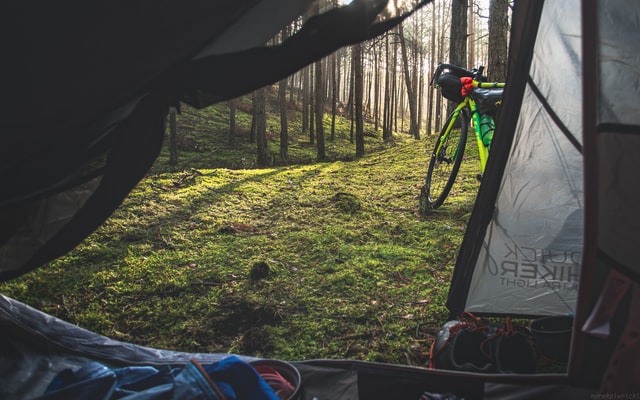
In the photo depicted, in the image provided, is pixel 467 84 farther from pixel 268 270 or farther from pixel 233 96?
pixel 233 96

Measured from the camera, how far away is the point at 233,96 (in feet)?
4.93

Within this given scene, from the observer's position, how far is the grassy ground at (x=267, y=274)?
2426mm

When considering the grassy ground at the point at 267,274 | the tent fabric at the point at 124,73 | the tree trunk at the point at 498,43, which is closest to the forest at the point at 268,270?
the grassy ground at the point at 267,274

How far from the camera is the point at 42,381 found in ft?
5.52

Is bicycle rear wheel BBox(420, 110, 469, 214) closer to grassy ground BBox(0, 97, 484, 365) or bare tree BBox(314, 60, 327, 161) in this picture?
grassy ground BBox(0, 97, 484, 365)

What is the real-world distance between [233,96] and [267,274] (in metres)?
2.03

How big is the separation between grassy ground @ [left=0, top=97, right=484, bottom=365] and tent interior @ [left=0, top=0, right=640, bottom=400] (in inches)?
18.2

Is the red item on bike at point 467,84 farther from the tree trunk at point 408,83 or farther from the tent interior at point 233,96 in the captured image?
the tree trunk at point 408,83

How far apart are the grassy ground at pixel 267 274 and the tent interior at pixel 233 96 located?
1.52 feet

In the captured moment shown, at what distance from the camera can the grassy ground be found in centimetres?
243

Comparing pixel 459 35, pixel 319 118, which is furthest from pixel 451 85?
pixel 319 118

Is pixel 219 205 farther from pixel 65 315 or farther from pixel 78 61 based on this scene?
pixel 78 61

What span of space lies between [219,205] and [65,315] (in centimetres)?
275

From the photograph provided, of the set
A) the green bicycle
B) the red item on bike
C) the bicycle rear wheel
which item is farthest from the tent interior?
the bicycle rear wheel
